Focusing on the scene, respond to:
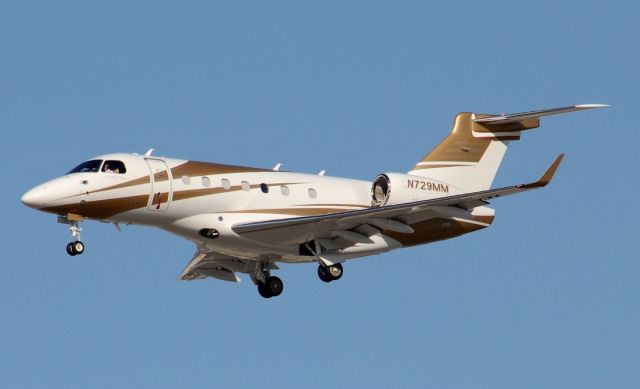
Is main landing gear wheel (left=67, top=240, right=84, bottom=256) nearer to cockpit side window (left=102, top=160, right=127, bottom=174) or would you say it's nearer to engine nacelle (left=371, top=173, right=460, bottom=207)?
cockpit side window (left=102, top=160, right=127, bottom=174)

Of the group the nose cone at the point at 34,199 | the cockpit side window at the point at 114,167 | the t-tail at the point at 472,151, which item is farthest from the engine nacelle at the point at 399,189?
the nose cone at the point at 34,199

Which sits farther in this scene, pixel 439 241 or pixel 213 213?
pixel 439 241

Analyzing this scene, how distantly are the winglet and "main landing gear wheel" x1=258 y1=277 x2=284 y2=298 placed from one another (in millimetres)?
7084

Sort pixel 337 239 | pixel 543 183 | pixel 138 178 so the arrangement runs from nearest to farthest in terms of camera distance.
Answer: pixel 543 183, pixel 138 178, pixel 337 239

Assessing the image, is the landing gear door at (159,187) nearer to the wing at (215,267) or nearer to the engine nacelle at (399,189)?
the wing at (215,267)

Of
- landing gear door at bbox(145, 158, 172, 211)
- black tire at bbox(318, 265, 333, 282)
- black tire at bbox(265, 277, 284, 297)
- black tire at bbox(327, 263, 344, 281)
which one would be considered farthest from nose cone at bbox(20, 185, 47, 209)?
black tire at bbox(327, 263, 344, 281)

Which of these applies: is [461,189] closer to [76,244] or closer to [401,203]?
[401,203]

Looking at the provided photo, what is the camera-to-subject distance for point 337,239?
97.7 feet

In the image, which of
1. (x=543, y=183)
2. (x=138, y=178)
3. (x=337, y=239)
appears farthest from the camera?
(x=337, y=239)

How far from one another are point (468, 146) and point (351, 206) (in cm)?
373

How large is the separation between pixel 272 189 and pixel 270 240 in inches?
46.2

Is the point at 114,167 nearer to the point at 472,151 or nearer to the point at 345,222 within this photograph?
the point at 345,222

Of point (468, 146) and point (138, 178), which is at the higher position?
point (468, 146)

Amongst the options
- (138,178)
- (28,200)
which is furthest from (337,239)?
(28,200)
